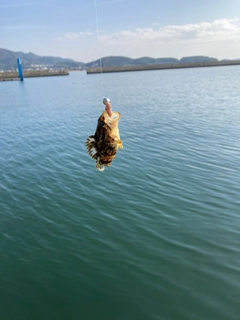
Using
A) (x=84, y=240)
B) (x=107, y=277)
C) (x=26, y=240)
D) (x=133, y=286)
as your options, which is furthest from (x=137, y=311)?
(x=26, y=240)

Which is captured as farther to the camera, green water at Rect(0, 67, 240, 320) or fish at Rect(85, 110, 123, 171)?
green water at Rect(0, 67, 240, 320)

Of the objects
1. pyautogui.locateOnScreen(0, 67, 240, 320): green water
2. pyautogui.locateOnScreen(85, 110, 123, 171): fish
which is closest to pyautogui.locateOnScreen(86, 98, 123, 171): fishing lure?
pyautogui.locateOnScreen(85, 110, 123, 171): fish

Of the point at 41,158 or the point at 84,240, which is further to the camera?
the point at 41,158

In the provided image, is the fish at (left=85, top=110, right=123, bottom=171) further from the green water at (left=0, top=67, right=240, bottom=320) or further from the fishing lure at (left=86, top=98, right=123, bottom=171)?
the green water at (left=0, top=67, right=240, bottom=320)

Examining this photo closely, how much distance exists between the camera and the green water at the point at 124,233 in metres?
8.44

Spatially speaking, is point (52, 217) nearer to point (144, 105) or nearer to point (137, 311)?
point (137, 311)

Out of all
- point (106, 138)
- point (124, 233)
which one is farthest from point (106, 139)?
point (124, 233)

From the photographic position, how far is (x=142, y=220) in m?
12.2

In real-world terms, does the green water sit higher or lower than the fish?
lower

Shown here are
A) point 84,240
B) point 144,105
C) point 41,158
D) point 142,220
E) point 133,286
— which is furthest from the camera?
point 144,105

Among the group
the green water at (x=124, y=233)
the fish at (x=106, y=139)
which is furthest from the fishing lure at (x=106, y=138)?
the green water at (x=124, y=233)

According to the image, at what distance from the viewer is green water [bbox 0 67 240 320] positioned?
8.44 metres

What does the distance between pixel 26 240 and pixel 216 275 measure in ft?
23.4

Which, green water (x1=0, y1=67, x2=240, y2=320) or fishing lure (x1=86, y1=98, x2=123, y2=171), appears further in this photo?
green water (x1=0, y1=67, x2=240, y2=320)
